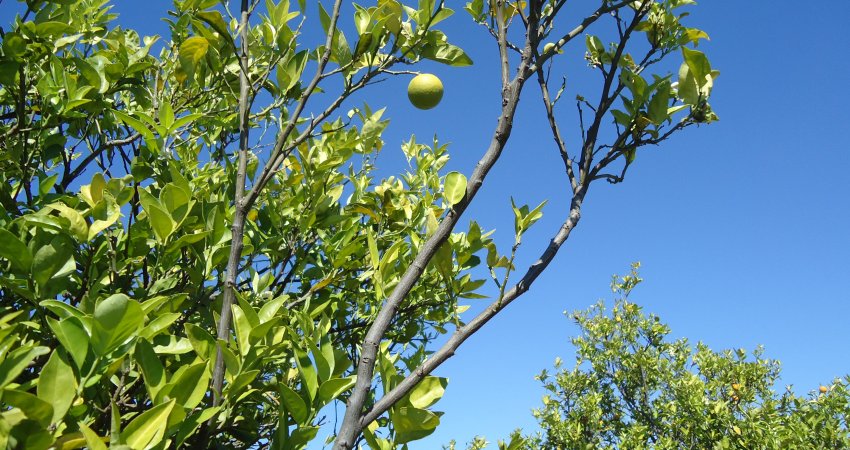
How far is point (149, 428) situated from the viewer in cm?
103

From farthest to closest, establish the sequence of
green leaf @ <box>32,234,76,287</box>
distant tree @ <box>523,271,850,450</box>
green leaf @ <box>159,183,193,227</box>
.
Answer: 1. distant tree @ <box>523,271,850,450</box>
2. green leaf @ <box>159,183,193,227</box>
3. green leaf @ <box>32,234,76,287</box>

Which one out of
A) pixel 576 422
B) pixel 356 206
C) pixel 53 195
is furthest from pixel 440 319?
pixel 576 422

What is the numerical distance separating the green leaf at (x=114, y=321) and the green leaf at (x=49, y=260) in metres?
0.44

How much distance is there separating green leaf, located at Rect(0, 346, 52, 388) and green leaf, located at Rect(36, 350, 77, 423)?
0.12 ft

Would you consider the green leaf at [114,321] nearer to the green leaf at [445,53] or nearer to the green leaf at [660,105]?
the green leaf at [445,53]

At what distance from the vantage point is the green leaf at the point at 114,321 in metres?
1.02

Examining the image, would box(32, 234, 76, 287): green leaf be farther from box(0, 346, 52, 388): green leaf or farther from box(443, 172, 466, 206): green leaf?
box(443, 172, 466, 206): green leaf

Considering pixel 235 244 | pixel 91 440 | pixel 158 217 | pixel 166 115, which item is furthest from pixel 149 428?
pixel 166 115

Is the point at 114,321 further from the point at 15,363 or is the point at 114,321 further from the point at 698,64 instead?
the point at 698,64

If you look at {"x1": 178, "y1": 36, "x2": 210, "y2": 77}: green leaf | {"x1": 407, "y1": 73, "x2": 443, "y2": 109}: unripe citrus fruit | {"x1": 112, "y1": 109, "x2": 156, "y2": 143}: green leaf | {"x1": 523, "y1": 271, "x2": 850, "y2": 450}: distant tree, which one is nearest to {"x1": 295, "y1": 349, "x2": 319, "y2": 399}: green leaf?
{"x1": 112, "y1": 109, "x2": 156, "y2": 143}: green leaf

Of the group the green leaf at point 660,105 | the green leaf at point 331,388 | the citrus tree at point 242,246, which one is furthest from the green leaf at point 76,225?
the green leaf at point 660,105

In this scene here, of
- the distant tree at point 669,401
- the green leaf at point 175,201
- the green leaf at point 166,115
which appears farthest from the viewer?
the distant tree at point 669,401

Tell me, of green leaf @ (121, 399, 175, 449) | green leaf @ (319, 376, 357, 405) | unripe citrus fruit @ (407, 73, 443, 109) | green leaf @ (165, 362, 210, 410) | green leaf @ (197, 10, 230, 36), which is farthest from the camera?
unripe citrus fruit @ (407, 73, 443, 109)

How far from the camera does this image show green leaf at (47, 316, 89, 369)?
103cm
